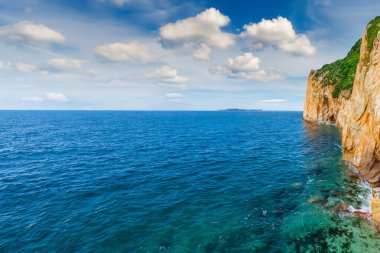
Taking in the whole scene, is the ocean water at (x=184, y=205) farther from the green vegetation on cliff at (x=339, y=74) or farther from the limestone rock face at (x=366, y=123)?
the green vegetation on cliff at (x=339, y=74)

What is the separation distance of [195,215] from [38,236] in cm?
1402

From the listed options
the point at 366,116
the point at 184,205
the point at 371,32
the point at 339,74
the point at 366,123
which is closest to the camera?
the point at 184,205

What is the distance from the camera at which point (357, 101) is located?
34344 millimetres

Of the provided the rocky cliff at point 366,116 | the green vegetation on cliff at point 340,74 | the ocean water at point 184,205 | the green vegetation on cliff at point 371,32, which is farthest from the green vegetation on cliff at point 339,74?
the ocean water at point 184,205

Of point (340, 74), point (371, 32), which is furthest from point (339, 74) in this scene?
point (371, 32)

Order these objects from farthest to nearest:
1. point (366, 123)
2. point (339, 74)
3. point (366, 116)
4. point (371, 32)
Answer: point (339, 74) < point (371, 32) < point (366, 116) < point (366, 123)

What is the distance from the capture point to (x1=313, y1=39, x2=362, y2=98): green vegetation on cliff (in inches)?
3009

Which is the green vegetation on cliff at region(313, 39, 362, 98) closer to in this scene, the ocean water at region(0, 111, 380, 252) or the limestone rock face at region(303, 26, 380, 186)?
the limestone rock face at region(303, 26, 380, 186)

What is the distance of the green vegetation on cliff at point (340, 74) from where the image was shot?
7644cm

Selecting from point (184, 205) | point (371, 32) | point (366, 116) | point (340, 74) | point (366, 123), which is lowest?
point (184, 205)

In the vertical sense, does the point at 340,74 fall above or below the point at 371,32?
above

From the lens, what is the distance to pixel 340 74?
275 ft

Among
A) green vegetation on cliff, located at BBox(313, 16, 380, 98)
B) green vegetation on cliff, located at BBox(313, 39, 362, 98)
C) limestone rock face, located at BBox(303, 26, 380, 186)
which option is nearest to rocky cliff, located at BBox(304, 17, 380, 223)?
limestone rock face, located at BBox(303, 26, 380, 186)

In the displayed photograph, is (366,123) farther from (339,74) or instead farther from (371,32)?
(339,74)
